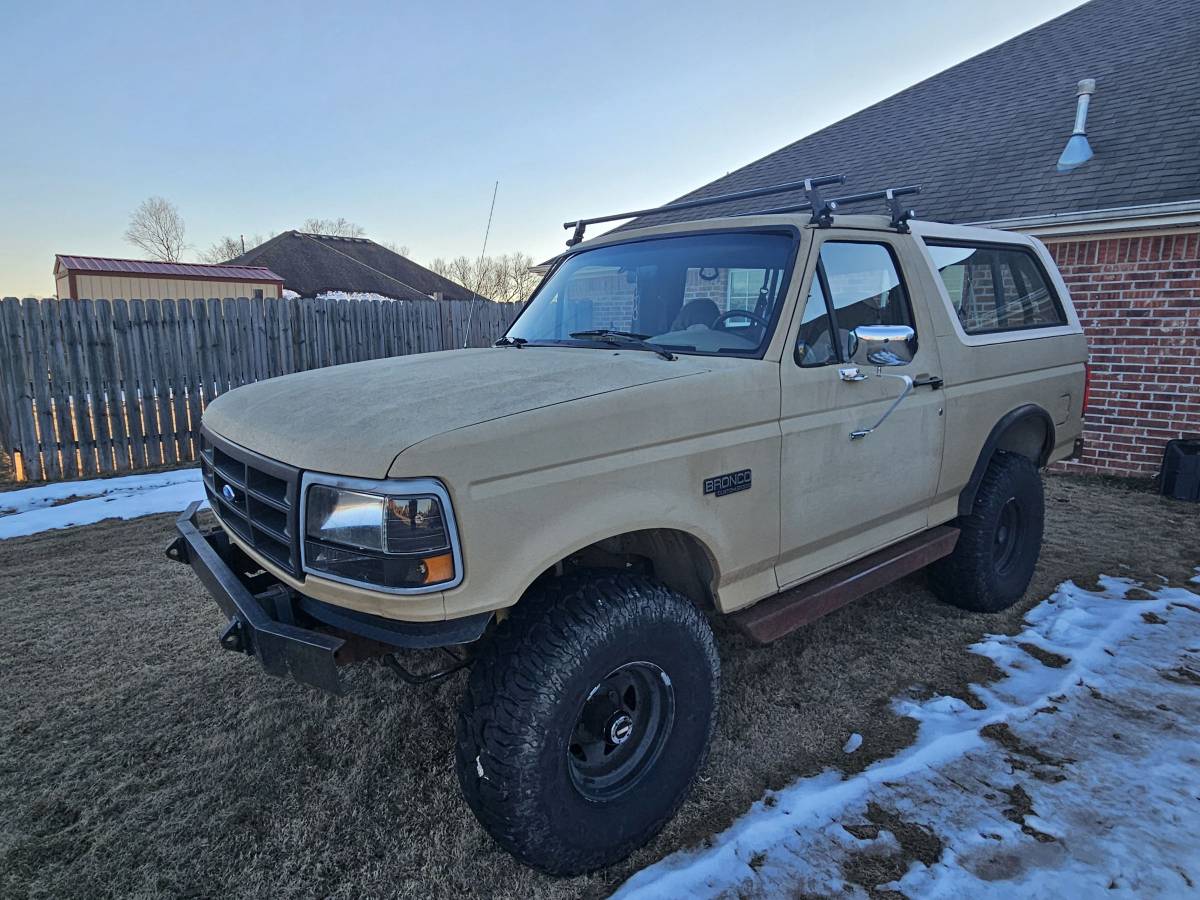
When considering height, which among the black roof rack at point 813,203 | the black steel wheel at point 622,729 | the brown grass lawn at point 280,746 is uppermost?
the black roof rack at point 813,203

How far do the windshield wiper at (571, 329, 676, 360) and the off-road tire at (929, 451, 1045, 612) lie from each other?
2212mm

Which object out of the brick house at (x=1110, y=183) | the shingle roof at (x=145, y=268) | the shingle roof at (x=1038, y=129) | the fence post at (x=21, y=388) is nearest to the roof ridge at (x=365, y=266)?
the shingle roof at (x=145, y=268)

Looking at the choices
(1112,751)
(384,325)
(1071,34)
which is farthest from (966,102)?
(1112,751)

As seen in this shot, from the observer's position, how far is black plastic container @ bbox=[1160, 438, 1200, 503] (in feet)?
21.1

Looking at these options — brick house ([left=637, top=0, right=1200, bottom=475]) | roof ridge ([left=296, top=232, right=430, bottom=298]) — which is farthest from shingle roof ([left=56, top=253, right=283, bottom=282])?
brick house ([left=637, top=0, right=1200, bottom=475])

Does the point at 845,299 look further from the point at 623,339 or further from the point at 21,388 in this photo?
the point at 21,388

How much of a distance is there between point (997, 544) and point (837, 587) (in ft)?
5.88

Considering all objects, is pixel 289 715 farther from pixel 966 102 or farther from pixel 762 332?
pixel 966 102

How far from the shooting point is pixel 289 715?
3127mm

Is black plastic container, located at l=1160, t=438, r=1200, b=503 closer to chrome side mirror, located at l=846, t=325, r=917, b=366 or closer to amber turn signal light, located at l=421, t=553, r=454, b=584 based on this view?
chrome side mirror, located at l=846, t=325, r=917, b=366

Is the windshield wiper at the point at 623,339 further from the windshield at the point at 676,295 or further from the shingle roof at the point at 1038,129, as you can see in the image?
the shingle roof at the point at 1038,129

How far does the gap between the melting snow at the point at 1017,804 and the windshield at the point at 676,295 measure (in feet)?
5.64

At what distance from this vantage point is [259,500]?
221 centimetres

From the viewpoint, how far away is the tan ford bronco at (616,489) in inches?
76.0
